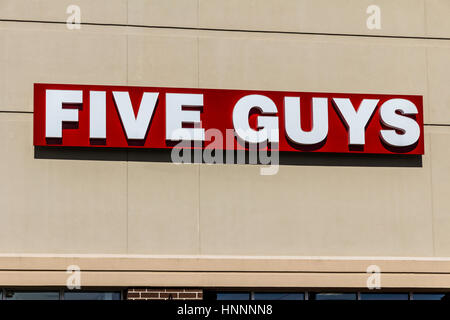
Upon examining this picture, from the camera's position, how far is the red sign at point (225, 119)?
14391 mm

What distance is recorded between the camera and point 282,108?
1493cm

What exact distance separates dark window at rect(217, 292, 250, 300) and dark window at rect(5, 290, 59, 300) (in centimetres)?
271

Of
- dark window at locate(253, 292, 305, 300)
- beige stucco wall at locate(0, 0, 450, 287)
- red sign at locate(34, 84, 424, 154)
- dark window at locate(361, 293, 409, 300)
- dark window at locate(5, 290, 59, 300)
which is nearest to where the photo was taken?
dark window at locate(5, 290, 59, 300)

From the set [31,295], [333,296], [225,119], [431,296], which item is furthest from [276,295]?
[31,295]

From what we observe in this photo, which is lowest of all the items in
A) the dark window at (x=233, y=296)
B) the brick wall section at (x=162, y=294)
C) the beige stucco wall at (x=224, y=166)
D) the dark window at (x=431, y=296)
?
the dark window at (x=431, y=296)

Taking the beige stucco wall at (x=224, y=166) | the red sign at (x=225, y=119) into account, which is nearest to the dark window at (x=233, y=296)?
the beige stucco wall at (x=224, y=166)

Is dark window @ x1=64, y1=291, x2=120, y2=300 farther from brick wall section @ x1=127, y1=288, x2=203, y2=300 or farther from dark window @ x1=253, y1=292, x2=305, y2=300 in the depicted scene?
dark window @ x1=253, y1=292, x2=305, y2=300

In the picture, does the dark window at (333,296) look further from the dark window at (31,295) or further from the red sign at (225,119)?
the dark window at (31,295)

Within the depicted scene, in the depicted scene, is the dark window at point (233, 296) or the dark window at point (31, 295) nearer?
the dark window at point (31, 295)

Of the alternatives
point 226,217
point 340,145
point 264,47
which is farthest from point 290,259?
point 264,47

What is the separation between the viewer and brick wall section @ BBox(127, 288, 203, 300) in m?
13.9

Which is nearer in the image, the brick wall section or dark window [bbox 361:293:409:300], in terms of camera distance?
the brick wall section

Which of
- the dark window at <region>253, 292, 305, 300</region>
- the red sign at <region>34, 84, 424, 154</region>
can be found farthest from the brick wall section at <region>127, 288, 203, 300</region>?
the red sign at <region>34, 84, 424, 154</region>

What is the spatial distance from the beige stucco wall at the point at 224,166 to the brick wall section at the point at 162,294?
204 millimetres
